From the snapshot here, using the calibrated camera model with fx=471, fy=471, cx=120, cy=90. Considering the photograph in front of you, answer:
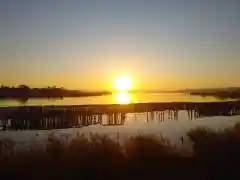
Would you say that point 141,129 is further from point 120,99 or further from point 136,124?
point 120,99

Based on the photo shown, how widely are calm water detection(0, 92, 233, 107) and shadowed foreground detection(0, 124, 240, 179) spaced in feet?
0.79

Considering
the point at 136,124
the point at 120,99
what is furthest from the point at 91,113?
the point at 136,124

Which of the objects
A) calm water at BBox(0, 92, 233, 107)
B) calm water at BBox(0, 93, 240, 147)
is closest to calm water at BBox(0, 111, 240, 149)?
calm water at BBox(0, 93, 240, 147)

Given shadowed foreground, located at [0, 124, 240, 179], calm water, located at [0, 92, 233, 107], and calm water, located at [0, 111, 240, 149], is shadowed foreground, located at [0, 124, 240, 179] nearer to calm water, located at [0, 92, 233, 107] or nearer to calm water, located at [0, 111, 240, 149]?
calm water, located at [0, 111, 240, 149]

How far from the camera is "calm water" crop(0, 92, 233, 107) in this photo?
3.13 m

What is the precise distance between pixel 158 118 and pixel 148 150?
0.25m

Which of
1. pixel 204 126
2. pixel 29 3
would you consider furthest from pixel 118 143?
pixel 29 3

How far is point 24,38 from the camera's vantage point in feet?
10.5

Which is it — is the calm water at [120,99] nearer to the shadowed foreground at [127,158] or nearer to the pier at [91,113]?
the pier at [91,113]

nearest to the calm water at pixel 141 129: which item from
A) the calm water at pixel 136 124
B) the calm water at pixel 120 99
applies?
the calm water at pixel 136 124

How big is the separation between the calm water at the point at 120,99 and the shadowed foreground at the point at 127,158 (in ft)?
0.79

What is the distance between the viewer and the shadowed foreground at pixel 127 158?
3.07 metres

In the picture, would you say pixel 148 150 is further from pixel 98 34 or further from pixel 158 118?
pixel 98 34

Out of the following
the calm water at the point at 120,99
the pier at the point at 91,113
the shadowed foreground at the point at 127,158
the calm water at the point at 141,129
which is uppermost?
the calm water at the point at 120,99
